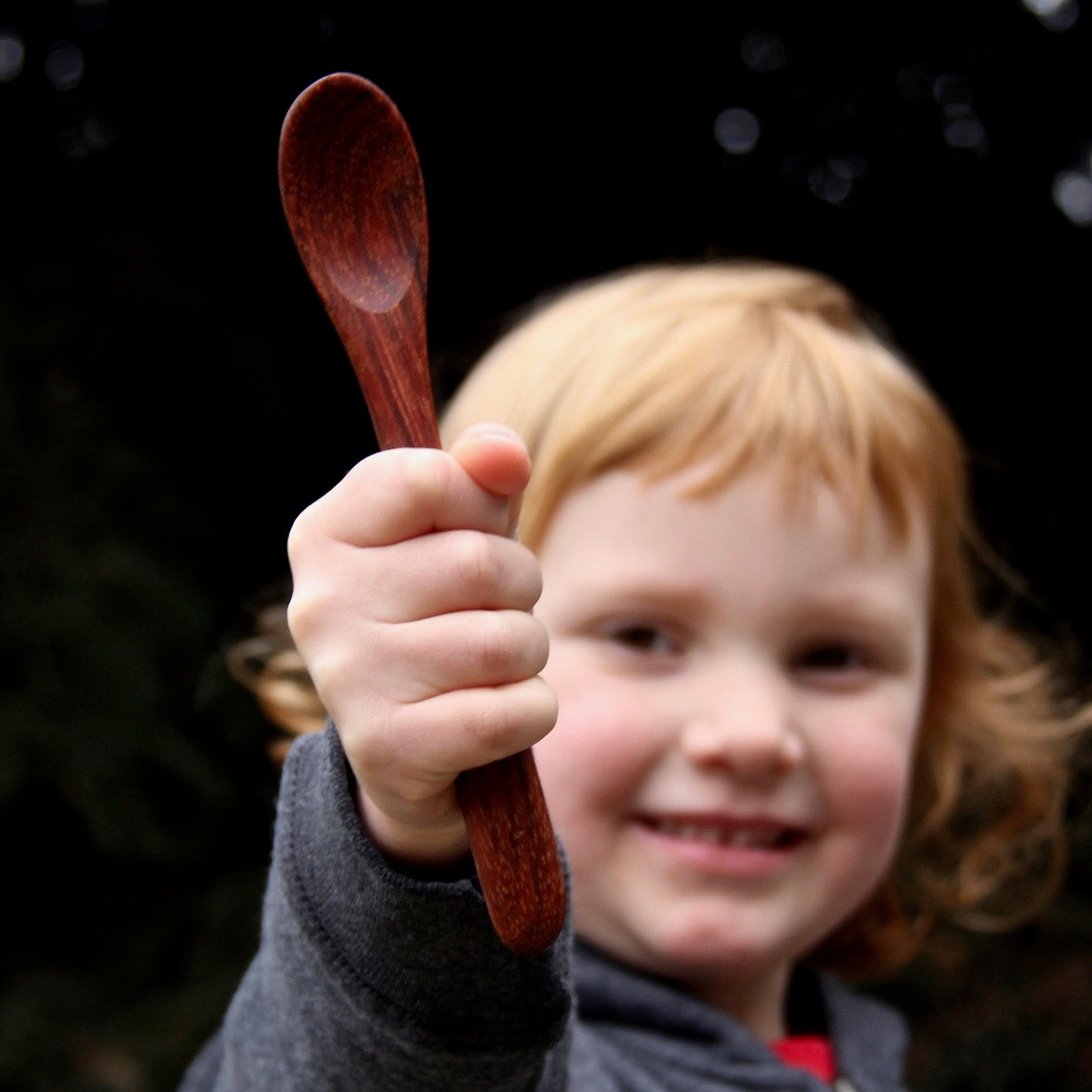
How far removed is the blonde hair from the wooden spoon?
0.44 m

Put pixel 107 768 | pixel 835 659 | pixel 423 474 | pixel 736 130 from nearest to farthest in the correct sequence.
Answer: pixel 423 474 → pixel 835 659 → pixel 107 768 → pixel 736 130

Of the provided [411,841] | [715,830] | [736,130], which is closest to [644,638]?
[715,830]

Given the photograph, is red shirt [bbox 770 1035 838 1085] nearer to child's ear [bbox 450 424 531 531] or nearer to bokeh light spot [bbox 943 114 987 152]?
child's ear [bbox 450 424 531 531]

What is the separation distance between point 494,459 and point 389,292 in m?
0.09

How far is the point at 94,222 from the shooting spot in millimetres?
1906

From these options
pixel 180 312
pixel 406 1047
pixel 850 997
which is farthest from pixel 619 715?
pixel 180 312

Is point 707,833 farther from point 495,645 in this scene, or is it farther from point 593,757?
point 495,645

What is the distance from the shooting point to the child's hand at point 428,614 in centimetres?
50

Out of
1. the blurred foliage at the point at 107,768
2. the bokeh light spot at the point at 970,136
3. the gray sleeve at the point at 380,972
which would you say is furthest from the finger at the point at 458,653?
the bokeh light spot at the point at 970,136

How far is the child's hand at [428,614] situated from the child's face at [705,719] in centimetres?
41

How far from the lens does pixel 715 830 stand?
94cm

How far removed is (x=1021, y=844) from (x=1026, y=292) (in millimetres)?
1146

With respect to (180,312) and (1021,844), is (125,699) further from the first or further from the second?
(1021,844)

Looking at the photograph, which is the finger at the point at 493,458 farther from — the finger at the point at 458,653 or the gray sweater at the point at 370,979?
the gray sweater at the point at 370,979
